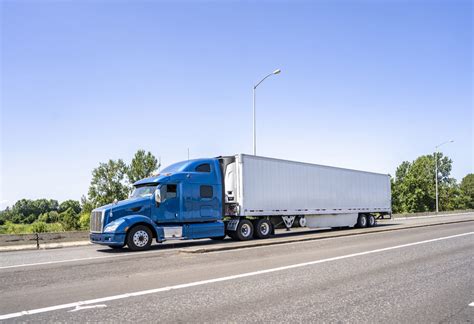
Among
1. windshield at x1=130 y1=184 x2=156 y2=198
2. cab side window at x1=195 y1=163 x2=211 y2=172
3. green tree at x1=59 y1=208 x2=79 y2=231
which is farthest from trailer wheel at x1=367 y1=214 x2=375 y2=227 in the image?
green tree at x1=59 y1=208 x2=79 y2=231

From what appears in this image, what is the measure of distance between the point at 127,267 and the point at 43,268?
2.19 metres

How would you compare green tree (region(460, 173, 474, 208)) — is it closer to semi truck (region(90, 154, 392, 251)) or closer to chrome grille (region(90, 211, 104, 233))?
semi truck (region(90, 154, 392, 251))

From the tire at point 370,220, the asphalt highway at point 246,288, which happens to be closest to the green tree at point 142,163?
the tire at point 370,220

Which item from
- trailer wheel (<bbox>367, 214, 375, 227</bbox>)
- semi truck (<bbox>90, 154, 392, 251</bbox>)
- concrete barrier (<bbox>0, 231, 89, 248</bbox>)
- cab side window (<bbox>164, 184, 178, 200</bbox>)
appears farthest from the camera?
trailer wheel (<bbox>367, 214, 375, 227</bbox>)

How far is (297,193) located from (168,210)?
311 inches

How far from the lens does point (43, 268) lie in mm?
10008

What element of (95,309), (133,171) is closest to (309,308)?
(95,309)

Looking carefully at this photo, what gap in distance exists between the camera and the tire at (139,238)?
14039 millimetres

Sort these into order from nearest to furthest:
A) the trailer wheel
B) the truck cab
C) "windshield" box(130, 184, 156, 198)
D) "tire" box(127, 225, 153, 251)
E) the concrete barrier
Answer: "tire" box(127, 225, 153, 251) → the truck cab → "windshield" box(130, 184, 156, 198) → the concrete barrier → the trailer wheel

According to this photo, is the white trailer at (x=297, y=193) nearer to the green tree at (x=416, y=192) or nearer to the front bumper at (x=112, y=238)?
the front bumper at (x=112, y=238)

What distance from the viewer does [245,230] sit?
1800 centimetres

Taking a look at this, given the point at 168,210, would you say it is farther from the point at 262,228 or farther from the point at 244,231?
the point at 262,228

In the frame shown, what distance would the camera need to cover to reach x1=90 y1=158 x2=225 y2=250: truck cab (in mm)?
14164

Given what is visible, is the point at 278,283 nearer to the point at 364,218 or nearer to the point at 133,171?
the point at 364,218
